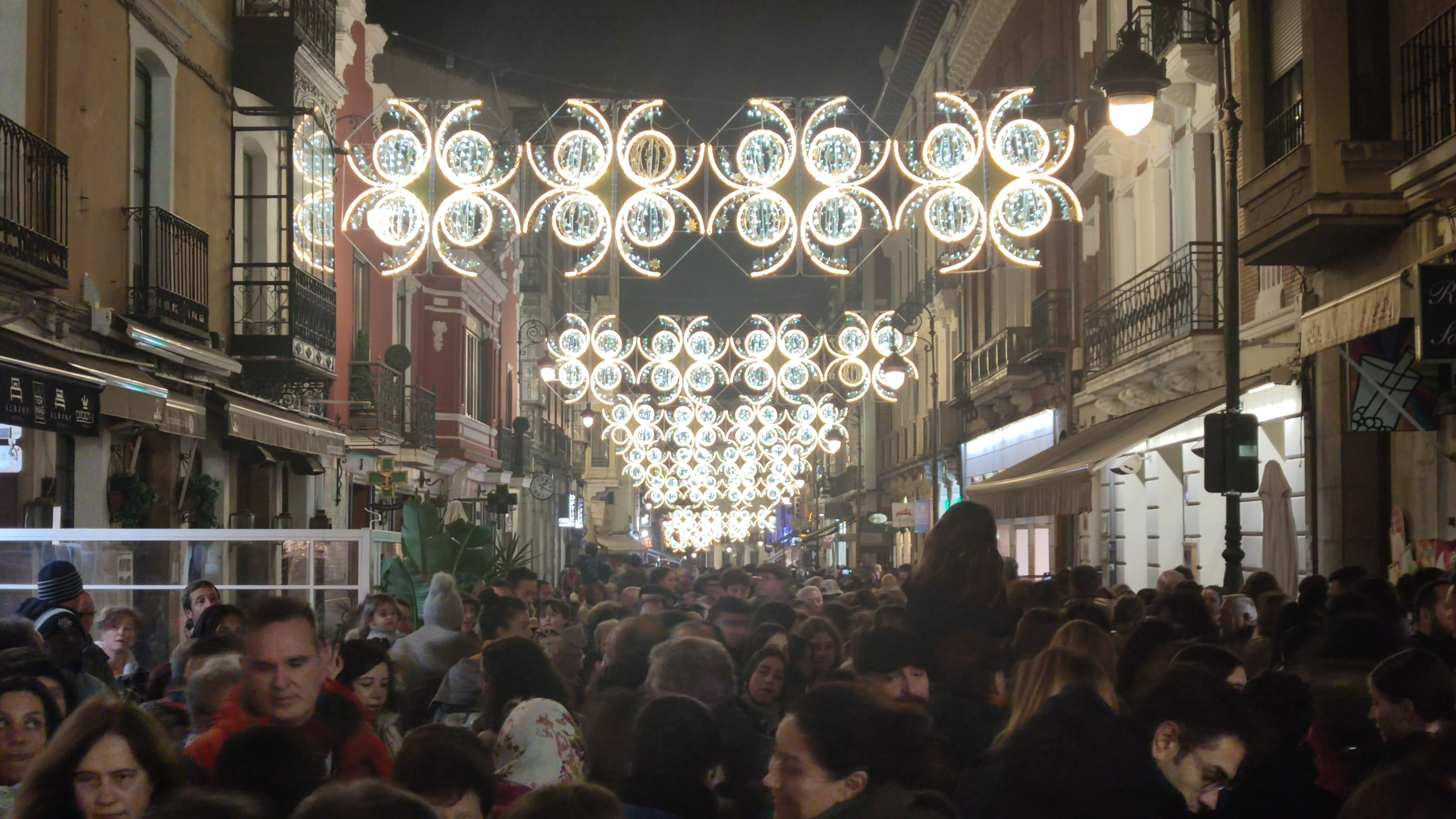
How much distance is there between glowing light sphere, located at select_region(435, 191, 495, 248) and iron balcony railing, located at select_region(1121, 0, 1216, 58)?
26.5ft

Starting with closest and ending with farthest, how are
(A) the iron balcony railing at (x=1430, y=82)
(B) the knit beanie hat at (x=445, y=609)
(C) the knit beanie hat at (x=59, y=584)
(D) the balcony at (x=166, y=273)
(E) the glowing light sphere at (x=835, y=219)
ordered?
(B) the knit beanie hat at (x=445, y=609), (C) the knit beanie hat at (x=59, y=584), (A) the iron balcony railing at (x=1430, y=82), (E) the glowing light sphere at (x=835, y=219), (D) the balcony at (x=166, y=273)

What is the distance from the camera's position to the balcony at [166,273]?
1759 cm

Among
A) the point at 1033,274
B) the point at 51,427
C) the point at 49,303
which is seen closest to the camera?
the point at 51,427

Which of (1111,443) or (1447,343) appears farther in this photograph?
(1111,443)

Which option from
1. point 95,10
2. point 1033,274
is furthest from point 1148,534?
point 95,10

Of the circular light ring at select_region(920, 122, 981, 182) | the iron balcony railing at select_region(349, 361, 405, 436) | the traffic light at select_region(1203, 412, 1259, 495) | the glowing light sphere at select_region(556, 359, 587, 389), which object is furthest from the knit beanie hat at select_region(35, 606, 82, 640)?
the iron balcony railing at select_region(349, 361, 405, 436)

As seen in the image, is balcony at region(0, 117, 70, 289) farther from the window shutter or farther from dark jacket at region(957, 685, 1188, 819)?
the window shutter

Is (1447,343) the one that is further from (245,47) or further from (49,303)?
(245,47)

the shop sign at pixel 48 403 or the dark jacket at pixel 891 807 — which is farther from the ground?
the shop sign at pixel 48 403

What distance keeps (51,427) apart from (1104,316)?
15611 mm

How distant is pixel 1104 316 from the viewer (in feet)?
79.7

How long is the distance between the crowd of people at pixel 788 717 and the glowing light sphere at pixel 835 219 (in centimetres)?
498

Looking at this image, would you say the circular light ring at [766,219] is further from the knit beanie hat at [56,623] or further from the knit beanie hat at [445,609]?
the knit beanie hat at [56,623]

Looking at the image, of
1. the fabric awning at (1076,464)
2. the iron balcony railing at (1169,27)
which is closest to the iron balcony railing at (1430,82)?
the fabric awning at (1076,464)
